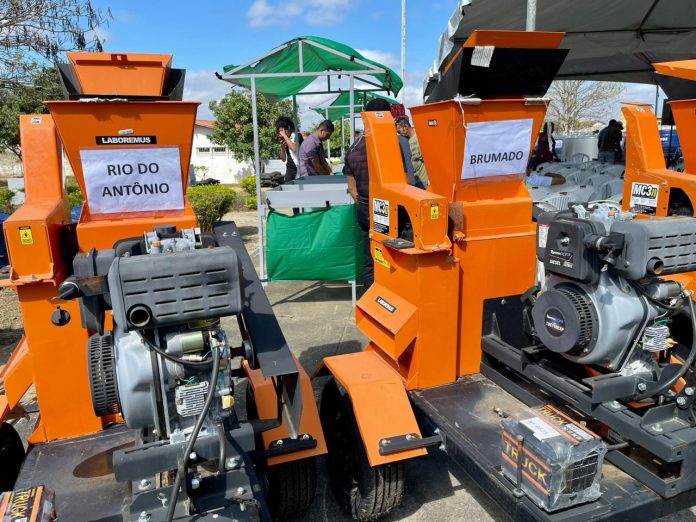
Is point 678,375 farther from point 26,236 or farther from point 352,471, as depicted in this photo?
point 26,236

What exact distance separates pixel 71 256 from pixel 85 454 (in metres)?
0.96

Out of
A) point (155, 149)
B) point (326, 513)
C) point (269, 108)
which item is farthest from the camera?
point (269, 108)

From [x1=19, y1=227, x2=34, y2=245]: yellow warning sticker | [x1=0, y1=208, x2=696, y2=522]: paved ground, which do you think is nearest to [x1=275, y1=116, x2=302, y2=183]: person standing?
[x1=0, y1=208, x2=696, y2=522]: paved ground

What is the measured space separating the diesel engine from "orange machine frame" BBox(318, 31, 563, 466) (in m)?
0.54

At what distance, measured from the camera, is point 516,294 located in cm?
296

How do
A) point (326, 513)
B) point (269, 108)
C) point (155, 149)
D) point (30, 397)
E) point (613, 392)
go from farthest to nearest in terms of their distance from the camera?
point (269, 108) < point (30, 397) < point (326, 513) < point (155, 149) < point (613, 392)

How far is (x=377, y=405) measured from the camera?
2.55 meters

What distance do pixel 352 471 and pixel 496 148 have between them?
1890 mm

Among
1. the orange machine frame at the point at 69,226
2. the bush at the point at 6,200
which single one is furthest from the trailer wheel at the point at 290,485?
the bush at the point at 6,200

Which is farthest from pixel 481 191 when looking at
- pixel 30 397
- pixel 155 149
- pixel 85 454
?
pixel 30 397

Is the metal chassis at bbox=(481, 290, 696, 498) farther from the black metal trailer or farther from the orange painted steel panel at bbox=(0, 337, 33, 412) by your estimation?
the orange painted steel panel at bbox=(0, 337, 33, 412)

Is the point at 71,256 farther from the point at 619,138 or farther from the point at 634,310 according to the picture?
the point at 619,138

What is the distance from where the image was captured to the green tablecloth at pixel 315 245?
5914mm

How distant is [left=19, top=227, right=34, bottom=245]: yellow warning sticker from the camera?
7.36 ft
